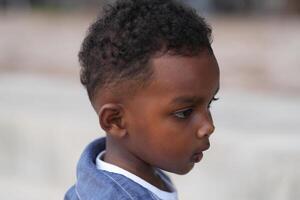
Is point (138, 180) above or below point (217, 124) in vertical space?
above

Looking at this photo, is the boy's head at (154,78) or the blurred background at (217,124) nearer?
the boy's head at (154,78)

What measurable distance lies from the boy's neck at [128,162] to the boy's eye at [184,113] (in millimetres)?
190

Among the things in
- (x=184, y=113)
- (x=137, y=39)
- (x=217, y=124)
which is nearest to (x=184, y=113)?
(x=184, y=113)

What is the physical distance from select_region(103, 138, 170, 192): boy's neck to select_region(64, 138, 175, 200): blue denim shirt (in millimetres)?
53

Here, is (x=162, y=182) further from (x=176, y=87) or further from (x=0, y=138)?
(x=0, y=138)

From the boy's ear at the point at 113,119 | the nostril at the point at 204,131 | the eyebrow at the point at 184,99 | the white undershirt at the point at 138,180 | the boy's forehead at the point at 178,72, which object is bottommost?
the white undershirt at the point at 138,180

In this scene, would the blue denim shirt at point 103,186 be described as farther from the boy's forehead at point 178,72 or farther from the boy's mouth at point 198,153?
the boy's forehead at point 178,72

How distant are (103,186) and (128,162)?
0.13 m

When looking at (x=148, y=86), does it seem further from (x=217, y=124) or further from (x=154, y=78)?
(x=217, y=124)

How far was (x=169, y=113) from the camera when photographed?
6.24ft

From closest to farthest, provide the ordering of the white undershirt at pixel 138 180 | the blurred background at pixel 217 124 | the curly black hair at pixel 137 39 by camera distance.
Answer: the curly black hair at pixel 137 39 → the white undershirt at pixel 138 180 → the blurred background at pixel 217 124

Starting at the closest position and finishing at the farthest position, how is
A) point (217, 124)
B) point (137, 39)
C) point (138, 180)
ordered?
point (137, 39)
point (138, 180)
point (217, 124)

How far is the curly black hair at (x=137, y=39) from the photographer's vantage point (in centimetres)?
187

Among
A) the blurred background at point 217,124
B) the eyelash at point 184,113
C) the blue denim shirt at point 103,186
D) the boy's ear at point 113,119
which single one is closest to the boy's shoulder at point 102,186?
the blue denim shirt at point 103,186
